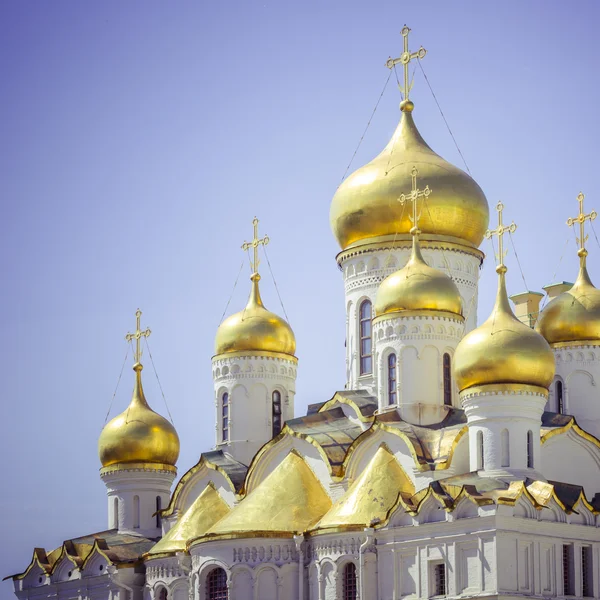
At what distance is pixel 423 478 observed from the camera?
33.2 m

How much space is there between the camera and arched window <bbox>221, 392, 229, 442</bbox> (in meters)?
38.6

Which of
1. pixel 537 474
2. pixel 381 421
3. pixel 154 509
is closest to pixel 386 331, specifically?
pixel 381 421

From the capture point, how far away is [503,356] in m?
32.3

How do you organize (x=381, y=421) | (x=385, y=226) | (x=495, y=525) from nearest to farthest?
(x=495, y=525), (x=381, y=421), (x=385, y=226)

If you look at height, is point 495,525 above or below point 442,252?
below

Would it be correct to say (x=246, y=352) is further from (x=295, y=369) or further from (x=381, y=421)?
(x=381, y=421)

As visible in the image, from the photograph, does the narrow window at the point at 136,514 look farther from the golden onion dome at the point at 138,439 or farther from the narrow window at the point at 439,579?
the narrow window at the point at 439,579

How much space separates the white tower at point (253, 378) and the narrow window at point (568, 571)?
28.4 feet

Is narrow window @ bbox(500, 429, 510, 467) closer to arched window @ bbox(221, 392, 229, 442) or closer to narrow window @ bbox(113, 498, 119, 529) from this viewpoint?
arched window @ bbox(221, 392, 229, 442)

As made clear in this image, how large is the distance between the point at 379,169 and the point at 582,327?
5.67 meters

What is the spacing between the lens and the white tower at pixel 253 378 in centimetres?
3819

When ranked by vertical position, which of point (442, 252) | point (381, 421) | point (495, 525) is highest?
point (442, 252)

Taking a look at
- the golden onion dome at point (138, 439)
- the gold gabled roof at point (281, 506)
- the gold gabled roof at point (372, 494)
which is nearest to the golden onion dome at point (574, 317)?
the gold gabled roof at point (372, 494)

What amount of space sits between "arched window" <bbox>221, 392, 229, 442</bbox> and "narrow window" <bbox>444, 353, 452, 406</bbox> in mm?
5489
